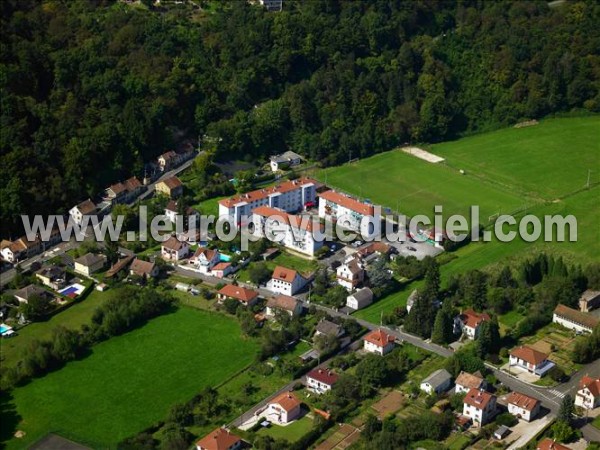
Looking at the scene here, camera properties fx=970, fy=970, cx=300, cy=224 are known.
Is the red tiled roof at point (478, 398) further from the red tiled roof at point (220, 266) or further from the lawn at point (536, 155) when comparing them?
the lawn at point (536, 155)

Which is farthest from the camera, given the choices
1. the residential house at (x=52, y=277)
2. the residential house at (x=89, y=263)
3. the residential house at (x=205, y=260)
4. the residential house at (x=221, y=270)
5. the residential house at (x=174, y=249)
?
the residential house at (x=174, y=249)

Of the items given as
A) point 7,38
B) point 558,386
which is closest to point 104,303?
point 558,386

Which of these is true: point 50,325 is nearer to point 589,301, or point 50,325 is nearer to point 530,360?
point 530,360

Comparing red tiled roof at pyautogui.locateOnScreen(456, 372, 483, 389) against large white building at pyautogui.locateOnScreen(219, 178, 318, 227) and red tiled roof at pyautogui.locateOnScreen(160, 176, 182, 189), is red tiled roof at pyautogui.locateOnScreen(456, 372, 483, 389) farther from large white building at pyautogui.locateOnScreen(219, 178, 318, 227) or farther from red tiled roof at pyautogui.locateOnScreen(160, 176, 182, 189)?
red tiled roof at pyautogui.locateOnScreen(160, 176, 182, 189)

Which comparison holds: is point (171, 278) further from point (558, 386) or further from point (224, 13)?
point (224, 13)

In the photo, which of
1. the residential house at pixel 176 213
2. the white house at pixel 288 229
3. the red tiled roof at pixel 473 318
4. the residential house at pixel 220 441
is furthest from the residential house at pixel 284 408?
the residential house at pixel 176 213
